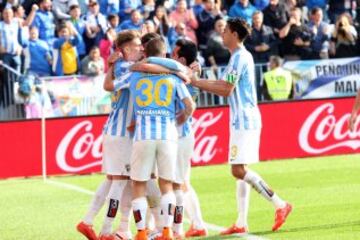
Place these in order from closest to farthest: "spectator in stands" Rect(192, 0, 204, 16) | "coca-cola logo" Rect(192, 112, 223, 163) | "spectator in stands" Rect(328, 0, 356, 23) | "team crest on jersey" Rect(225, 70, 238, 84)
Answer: "team crest on jersey" Rect(225, 70, 238, 84) → "coca-cola logo" Rect(192, 112, 223, 163) → "spectator in stands" Rect(192, 0, 204, 16) → "spectator in stands" Rect(328, 0, 356, 23)

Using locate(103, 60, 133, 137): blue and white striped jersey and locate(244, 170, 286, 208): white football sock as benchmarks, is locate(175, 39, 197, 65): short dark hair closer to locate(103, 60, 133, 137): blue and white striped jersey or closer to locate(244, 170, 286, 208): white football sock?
locate(103, 60, 133, 137): blue and white striped jersey

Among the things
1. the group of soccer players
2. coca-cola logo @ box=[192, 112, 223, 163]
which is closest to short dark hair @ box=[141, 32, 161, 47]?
the group of soccer players

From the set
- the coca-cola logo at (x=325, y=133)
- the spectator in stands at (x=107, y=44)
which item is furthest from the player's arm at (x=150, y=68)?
the spectator in stands at (x=107, y=44)

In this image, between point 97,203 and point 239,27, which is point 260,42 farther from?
point 97,203

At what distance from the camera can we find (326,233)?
1210 centimetres

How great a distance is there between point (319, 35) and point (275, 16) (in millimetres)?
1138

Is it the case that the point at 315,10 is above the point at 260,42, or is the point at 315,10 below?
above

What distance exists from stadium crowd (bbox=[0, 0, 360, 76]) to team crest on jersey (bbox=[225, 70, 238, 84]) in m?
10.7

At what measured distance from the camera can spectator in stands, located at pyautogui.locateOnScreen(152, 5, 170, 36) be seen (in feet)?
81.3

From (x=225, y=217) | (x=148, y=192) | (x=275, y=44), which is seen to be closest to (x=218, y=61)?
(x=275, y=44)

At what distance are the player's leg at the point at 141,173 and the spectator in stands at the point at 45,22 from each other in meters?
13.3

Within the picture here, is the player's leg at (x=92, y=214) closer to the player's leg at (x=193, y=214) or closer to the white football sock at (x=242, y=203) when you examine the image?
the player's leg at (x=193, y=214)

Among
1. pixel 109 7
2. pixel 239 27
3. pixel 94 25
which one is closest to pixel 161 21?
pixel 109 7

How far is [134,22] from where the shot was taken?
2425 cm
